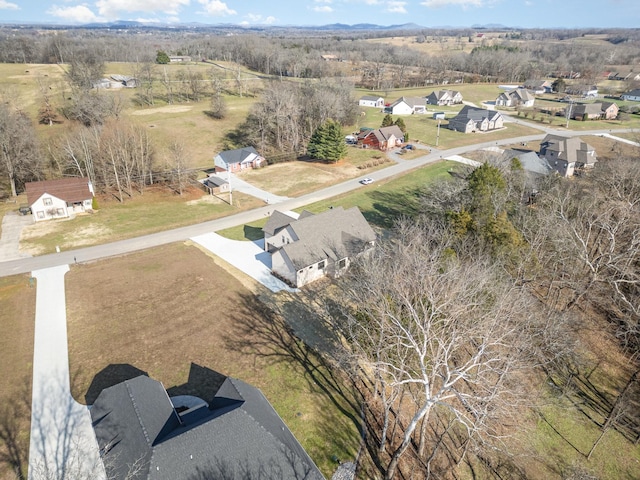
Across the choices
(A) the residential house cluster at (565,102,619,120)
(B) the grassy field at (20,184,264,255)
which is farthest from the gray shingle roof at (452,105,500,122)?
(B) the grassy field at (20,184,264,255)

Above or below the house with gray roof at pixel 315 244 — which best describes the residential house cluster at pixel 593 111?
above

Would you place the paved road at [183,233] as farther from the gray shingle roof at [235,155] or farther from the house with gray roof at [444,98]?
the house with gray roof at [444,98]

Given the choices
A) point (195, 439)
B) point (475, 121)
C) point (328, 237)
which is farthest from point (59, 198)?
point (475, 121)

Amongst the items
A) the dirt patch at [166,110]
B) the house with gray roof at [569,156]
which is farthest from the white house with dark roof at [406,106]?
the dirt patch at [166,110]

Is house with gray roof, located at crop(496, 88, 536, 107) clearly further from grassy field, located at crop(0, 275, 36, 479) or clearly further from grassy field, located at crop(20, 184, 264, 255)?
grassy field, located at crop(0, 275, 36, 479)

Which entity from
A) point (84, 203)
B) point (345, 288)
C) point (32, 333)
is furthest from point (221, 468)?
point (84, 203)

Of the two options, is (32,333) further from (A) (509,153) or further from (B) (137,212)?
(A) (509,153)
